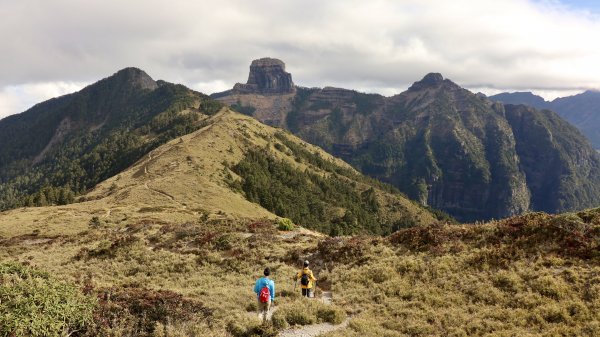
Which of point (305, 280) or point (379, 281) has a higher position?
point (305, 280)

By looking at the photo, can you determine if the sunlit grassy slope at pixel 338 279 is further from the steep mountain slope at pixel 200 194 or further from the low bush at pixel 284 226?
the steep mountain slope at pixel 200 194

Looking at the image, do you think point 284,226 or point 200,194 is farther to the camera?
point 200,194

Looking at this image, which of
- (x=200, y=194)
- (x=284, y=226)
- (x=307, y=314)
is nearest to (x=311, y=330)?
(x=307, y=314)

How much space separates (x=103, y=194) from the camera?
9919 cm

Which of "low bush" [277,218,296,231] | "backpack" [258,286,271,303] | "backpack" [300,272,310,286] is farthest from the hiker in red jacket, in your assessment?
"low bush" [277,218,296,231]

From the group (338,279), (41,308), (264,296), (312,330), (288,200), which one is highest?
(41,308)

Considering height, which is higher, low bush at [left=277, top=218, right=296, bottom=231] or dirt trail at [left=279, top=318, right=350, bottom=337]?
low bush at [left=277, top=218, right=296, bottom=231]

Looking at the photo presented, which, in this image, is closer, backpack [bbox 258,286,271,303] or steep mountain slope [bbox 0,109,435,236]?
backpack [bbox 258,286,271,303]

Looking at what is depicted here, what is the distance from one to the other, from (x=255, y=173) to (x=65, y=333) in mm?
150741

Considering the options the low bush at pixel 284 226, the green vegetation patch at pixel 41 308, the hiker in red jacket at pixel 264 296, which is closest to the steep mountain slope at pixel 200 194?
the low bush at pixel 284 226

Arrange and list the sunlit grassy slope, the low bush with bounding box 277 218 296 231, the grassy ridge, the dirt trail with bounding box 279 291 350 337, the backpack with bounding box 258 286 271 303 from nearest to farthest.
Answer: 1. the sunlit grassy slope
2. the grassy ridge
3. the dirt trail with bounding box 279 291 350 337
4. the backpack with bounding box 258 286 271 303
5. the low bush with bounding box 277 218 296 231

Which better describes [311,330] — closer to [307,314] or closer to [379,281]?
[307,314]

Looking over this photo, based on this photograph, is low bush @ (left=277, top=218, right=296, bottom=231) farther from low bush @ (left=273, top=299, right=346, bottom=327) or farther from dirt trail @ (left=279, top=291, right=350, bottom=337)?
dirt trail @ (left=279, top=291, right=350, bottom=337)

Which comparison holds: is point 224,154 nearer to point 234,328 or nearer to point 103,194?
point 103,194
